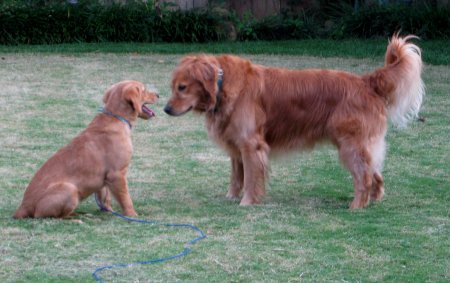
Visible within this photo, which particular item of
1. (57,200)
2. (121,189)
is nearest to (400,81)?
(121,189)

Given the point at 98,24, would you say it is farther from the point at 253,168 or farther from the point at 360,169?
the point at 360,169

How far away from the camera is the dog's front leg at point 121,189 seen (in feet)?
22.7

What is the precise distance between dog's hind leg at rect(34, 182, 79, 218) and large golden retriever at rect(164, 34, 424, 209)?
4.47 ft

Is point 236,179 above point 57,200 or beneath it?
beneath

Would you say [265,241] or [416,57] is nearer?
[265,241]

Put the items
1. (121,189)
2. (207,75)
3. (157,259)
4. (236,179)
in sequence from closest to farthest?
(157,259)
(121,189)
(207,75)
(236,179)

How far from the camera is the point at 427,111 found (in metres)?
12.3

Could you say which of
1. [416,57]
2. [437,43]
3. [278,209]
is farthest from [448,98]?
[278,209]

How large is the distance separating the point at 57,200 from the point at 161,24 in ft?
39.3

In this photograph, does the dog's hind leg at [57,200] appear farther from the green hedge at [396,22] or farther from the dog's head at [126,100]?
the green hedge at [396,22]

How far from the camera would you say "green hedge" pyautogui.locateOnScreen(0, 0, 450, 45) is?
17.7 meters

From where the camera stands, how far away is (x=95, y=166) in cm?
684

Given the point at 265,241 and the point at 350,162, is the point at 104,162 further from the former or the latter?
the point at 350,162

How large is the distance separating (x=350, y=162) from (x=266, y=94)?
97cm
